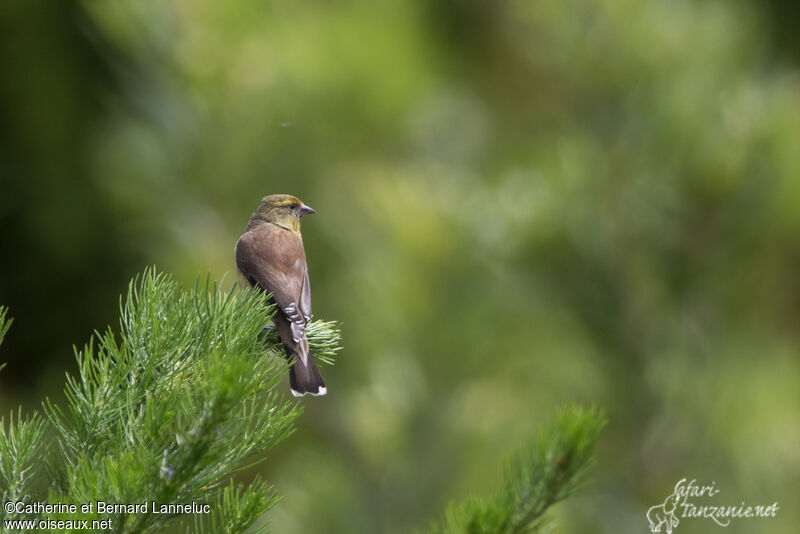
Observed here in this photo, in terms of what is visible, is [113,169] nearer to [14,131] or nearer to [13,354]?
[14,131]

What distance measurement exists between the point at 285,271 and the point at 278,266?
0.02 metres

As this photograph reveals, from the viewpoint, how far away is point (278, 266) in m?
1.90

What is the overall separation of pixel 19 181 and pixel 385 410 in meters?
2.25

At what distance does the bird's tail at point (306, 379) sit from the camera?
1595mm

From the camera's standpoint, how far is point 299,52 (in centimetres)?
400

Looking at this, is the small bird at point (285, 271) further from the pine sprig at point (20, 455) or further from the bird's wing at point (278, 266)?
the pine sprig at point (20, 455)

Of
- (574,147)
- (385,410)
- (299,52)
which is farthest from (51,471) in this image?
(299,52)

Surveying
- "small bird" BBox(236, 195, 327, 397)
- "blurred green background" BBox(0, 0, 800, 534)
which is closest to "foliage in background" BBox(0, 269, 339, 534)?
"small bird" BBox(236, 195, 327, 397)

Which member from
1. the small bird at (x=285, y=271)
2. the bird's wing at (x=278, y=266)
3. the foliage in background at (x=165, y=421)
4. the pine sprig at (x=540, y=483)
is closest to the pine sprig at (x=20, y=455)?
the foliage in background at (x=165, y=421)

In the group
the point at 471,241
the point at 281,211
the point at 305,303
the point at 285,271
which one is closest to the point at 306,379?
the point at 305,303

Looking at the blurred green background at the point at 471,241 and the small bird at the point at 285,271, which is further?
the blurred green background at the point at 471,241

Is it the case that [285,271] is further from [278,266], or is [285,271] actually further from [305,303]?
[305,303]

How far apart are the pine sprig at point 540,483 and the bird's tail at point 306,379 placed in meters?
0.65

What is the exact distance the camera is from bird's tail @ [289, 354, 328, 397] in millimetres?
1595
